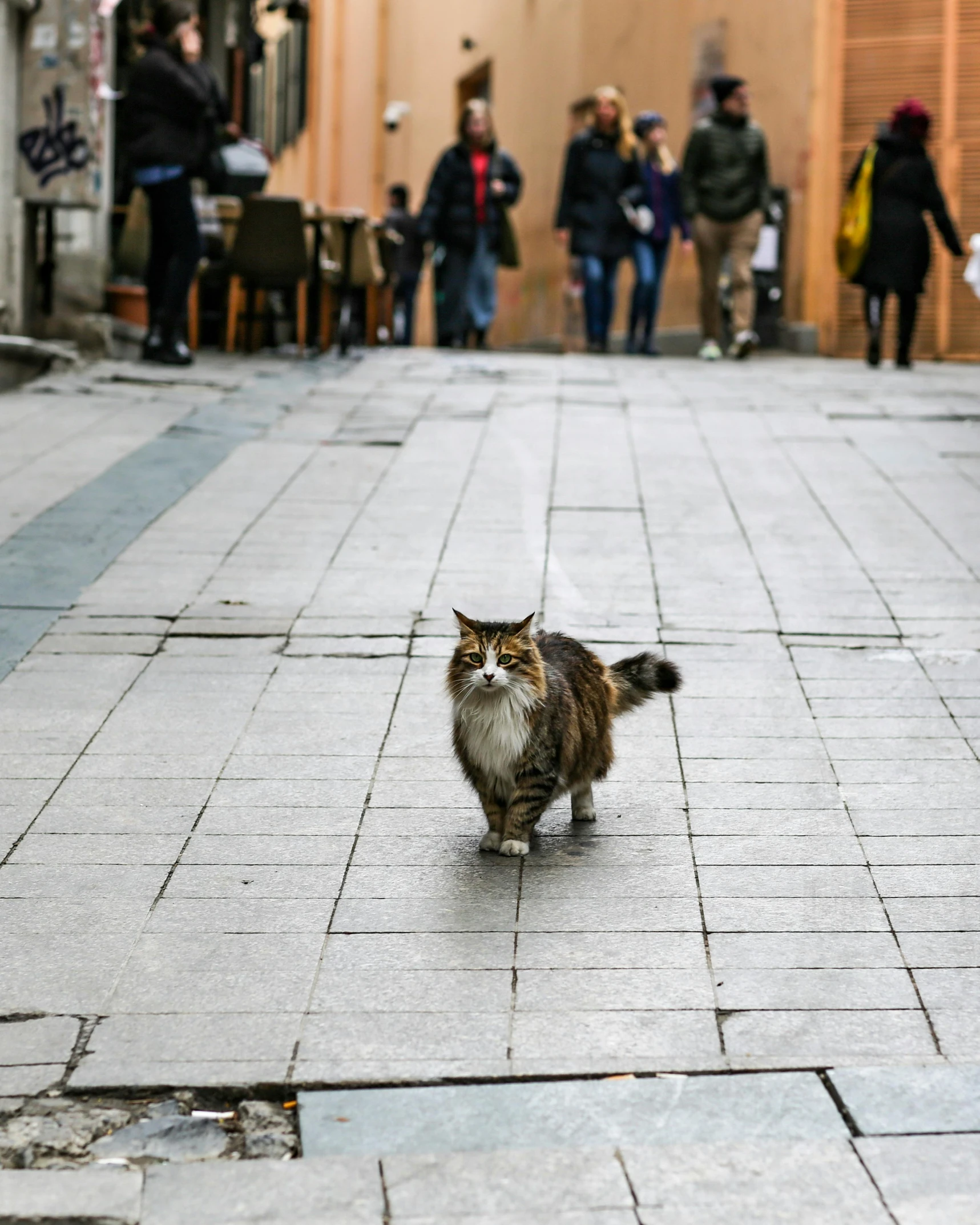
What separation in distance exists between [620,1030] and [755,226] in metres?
12.8

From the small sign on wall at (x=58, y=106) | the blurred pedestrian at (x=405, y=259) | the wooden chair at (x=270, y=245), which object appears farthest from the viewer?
the blurred pedestrian at (x=405, y=259)

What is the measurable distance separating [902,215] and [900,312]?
0.81m

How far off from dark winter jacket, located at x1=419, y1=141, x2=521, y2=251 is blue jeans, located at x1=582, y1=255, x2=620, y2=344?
99 cm

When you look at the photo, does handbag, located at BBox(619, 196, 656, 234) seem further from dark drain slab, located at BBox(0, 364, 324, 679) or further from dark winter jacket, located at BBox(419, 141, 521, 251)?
dark drain slab, located at BBox(0, 364, 324, 679)

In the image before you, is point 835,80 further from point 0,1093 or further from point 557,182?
point 0,1093

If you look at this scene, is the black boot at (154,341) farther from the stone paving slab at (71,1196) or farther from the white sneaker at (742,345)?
the stone paving slab at (71,1196)

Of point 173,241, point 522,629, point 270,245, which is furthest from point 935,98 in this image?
point 522,629

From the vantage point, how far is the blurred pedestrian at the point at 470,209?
1669 centimetres

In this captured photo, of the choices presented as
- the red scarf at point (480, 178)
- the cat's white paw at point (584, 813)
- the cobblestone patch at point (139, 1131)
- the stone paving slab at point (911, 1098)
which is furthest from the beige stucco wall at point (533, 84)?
the cobblestone patch at point (139, 1131)

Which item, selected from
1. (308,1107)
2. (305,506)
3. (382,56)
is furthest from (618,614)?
(382,56)

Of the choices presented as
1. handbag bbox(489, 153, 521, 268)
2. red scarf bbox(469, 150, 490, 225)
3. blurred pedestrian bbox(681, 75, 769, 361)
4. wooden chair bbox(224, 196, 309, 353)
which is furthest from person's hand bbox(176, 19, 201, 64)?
blurred pedestrian bbox(681, 75, 769, 361)

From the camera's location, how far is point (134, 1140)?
11.0 feet

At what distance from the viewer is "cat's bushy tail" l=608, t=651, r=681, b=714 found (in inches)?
203

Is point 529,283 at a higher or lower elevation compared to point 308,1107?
higher
